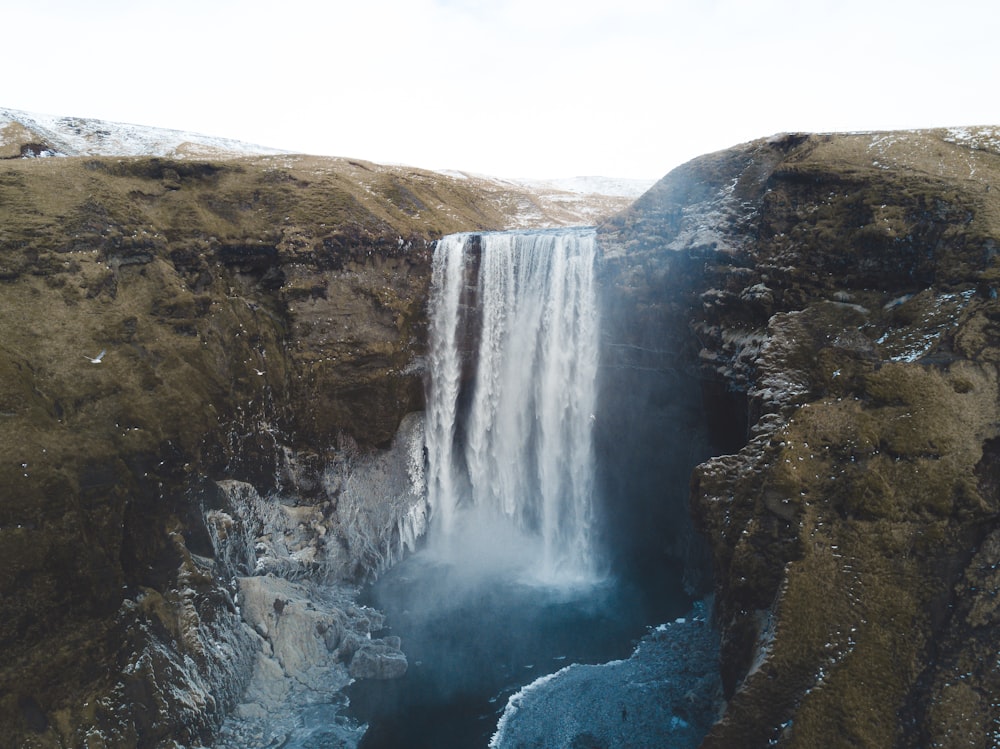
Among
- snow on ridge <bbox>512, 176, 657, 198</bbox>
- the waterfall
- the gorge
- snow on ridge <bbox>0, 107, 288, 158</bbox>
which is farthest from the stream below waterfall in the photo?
snow on ridge <bbox>512, 176, 657, 198</bbox>

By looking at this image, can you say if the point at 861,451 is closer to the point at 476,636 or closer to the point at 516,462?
the point at 476,636

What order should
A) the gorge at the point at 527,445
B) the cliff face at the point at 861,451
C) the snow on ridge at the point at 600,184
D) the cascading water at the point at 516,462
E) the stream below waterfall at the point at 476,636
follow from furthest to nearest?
1. the snow on ridge at the point at 600,184
2. the cascading water at the point at 516,462
3. the stream below waterfall at the point at 476,636
4. the gorge at the point at 527,445
5. the cliff face at the point at 861,451

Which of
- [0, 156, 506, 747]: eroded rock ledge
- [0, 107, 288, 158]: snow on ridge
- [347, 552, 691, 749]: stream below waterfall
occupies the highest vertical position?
[0, 107, 288, 158]: snow on ridge

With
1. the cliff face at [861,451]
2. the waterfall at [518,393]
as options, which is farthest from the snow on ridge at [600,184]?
the cliff face at [861,451]

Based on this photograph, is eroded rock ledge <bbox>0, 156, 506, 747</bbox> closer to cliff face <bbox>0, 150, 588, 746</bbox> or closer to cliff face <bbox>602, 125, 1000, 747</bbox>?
cliff face <bbox>0, 150, 588, 746</bbox>

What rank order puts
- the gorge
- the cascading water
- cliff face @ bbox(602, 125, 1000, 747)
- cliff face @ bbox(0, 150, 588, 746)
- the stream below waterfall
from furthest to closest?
the cascading water < the stream below waterfall < cliff face @ bbox(0, 150, 588, 746) < the gorge < cliff face @ bbox(602, 125, 1000, 747)

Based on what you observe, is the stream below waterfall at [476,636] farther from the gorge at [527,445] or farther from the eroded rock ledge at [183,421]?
the eroded rock ledge at [183,421]

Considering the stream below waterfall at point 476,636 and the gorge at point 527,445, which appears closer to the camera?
the gorge at point 527,445
